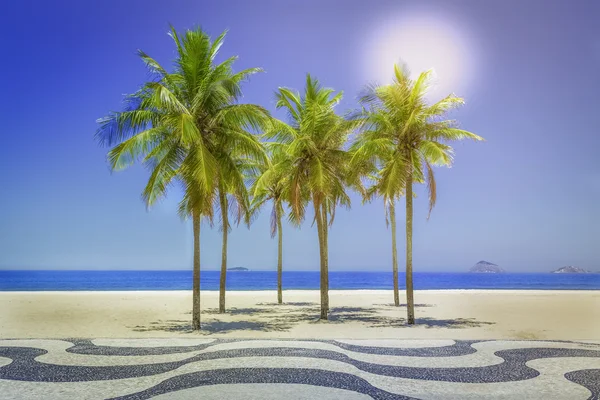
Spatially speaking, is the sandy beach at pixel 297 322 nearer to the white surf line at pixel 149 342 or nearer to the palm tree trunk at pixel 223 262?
the palm tree trunk at pixel 223 262

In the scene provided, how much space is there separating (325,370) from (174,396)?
2.97m

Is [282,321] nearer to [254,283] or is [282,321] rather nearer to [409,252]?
[409,252]

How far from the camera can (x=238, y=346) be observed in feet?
39.6

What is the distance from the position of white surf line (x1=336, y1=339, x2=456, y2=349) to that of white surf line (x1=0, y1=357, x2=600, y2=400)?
9.41 ft

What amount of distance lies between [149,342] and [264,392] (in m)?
6.04

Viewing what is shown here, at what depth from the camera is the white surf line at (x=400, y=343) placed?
12.5 metres

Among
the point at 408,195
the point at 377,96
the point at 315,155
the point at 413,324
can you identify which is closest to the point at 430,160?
the point at 408,195

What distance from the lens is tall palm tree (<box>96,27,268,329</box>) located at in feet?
50.4

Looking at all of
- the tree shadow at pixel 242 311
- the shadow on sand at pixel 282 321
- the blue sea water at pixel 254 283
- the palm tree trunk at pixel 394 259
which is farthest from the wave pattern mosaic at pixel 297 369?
the blue sea water at pixel 254 283

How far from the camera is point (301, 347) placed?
11.9m

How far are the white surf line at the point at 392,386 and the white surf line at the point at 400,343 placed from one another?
2869 mm

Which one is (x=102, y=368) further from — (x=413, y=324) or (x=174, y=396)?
(x=413, y=324)

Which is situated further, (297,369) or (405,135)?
(405,135)

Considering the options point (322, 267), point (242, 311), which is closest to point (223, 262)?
point (242, 311)
